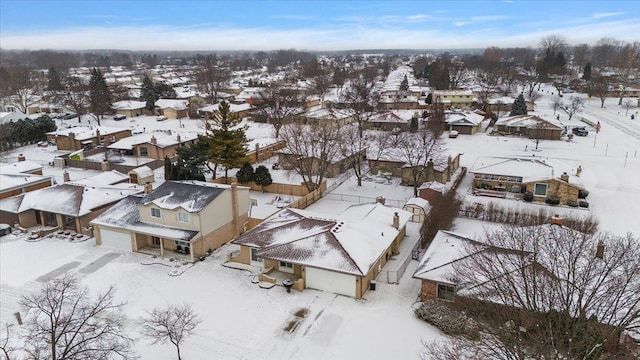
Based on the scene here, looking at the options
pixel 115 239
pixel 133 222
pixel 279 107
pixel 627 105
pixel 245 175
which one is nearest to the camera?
pixel 133 222

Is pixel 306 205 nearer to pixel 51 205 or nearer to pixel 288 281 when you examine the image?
pixel 288 281

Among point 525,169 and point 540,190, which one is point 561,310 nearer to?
point 540,190

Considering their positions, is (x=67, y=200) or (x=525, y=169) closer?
(x=67, y=200)

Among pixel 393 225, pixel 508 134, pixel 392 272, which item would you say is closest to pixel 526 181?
pixel 393 225

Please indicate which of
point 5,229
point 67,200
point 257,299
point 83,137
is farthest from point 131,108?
point 257,299

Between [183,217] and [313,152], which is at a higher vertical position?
[313,152]

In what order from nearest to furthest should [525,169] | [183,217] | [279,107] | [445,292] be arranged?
[445,292]
[183,217]
[525,169]
[279,107]

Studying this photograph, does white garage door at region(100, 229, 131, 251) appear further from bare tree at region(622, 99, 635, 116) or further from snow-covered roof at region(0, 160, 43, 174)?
bare tree at region(622, 99, 635, 116)
